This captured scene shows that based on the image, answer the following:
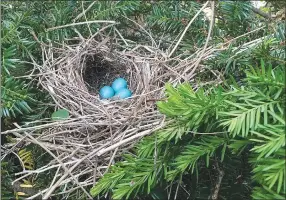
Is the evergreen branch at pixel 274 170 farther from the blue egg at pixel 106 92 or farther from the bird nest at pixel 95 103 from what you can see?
the blue egg at pixel 106 92

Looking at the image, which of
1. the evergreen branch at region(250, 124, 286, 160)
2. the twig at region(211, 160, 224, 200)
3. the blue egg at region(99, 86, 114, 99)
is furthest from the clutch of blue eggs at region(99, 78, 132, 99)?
the evergreen branch at region(250, 124, 286, 160)

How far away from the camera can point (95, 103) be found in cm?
125

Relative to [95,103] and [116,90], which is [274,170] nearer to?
[95,103]

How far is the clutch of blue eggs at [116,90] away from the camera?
52.8 inches

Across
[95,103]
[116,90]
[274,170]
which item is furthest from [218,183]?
[116,90]

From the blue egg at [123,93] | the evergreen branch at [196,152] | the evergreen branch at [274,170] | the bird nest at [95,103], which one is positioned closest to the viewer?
the evergreen branch at [274,170]

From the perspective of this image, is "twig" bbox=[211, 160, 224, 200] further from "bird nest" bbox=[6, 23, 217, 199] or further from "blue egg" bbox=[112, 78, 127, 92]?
"blue egg" bbox=[112, 78, 127, 92]

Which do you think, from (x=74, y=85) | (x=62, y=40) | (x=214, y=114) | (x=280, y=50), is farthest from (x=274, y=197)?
(x=62, y=40)

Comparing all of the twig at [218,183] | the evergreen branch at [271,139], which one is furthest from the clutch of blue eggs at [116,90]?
the evergreen branch at [271,139]

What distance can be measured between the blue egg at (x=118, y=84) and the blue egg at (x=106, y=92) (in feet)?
0.05

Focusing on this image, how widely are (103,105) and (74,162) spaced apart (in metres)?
0.31

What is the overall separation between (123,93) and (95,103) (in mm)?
117

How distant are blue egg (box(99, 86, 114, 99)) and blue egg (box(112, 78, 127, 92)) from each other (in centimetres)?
2

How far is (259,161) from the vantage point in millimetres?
673
